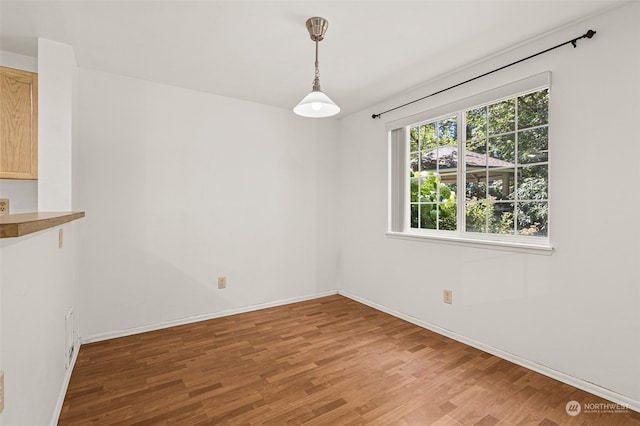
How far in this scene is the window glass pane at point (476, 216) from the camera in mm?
2828

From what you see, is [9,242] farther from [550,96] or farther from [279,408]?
[550,96]

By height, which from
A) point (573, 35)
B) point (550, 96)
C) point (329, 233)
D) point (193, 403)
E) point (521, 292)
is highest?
point (573, 35)

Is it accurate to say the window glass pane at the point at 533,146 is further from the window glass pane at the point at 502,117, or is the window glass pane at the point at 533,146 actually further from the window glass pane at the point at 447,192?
the window glass pane at the point at 447,192

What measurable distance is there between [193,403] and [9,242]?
1412 millimetres

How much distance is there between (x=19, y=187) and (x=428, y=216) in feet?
12.3

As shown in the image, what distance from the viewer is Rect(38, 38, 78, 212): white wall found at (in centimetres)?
237

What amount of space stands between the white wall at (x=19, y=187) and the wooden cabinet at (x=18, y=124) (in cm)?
33

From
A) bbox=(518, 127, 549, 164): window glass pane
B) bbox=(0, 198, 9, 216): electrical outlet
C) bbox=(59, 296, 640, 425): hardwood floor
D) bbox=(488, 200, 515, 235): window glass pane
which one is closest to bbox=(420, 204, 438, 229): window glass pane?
bbox=(488, 200, 515, 235): window glass pane

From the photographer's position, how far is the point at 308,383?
217cm

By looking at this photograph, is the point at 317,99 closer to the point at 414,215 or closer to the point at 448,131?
the point at 448,131

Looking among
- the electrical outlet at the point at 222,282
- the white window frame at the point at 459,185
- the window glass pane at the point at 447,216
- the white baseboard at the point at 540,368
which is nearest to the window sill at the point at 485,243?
the white window frame at the point at 459,185

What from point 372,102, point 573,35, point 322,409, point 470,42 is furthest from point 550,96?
point 322,409

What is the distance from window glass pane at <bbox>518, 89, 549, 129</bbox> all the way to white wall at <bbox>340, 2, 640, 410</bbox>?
0.14m

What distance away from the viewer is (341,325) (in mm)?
3254
